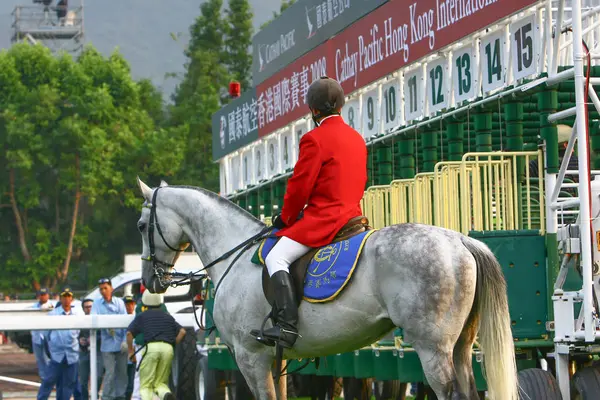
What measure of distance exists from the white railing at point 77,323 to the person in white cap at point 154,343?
768 millimetres

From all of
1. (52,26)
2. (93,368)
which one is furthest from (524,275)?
(52,26)

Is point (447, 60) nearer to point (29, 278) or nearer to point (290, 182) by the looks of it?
point (290, 182)

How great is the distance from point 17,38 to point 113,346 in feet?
262

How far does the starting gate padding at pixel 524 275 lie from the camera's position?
10.4m

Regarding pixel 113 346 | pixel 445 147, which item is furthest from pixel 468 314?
pixel 113 346

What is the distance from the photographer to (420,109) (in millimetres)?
14469

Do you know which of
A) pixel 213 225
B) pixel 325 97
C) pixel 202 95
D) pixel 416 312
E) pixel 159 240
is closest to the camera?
pixel 416 312

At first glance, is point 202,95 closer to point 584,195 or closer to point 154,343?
point 154,343

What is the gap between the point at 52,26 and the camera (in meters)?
98.5

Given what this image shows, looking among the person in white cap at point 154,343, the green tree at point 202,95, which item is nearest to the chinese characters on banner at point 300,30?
the person in white cap at point 154,343

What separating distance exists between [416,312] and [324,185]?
48.5 inches

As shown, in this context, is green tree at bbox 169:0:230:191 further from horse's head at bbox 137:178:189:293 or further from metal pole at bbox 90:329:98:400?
horse's head at bbox 137:178:189:293

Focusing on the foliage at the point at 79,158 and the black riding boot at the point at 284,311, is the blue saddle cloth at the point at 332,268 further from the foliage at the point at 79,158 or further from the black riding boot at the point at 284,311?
the foliage at the point at 79,158

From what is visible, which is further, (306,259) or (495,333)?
(306,259)
